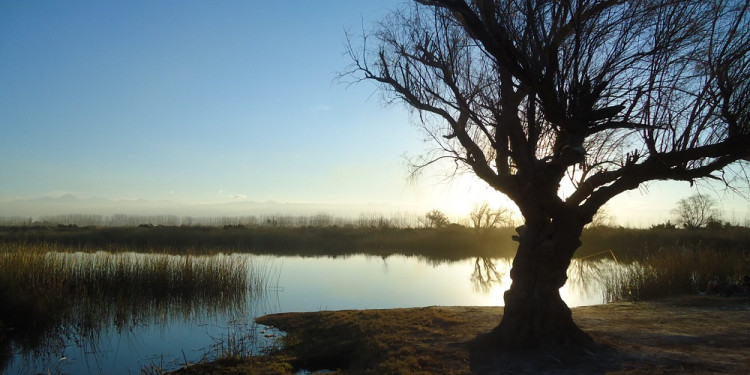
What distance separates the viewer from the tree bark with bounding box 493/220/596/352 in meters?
6.34

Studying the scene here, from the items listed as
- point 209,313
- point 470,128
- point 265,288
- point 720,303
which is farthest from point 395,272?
point 470,128

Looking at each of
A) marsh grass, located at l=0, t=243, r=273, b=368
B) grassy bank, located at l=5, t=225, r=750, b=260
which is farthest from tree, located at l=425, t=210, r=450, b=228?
marsh grass, located at l=0, t=243, r=273, b=368

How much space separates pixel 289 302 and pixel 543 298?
888cm

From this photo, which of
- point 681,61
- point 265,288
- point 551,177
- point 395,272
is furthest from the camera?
point 395,272

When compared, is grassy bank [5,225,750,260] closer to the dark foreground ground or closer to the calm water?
the calm water

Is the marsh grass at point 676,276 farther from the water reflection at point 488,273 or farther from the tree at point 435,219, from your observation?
the tree at point 435,219

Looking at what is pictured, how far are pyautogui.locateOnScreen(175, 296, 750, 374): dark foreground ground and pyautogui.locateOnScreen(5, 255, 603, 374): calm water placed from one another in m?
1.02

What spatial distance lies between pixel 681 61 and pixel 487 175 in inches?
105

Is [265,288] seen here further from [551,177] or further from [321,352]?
[551,177]

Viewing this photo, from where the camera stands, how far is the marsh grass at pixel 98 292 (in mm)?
10477

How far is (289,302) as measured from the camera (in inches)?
547

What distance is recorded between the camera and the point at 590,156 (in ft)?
22.9

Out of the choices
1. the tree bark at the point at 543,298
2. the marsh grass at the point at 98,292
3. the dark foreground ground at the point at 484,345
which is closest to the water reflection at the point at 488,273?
the dark foreground ground at the point at 484,345

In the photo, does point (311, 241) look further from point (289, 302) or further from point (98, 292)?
point (98, 292)
